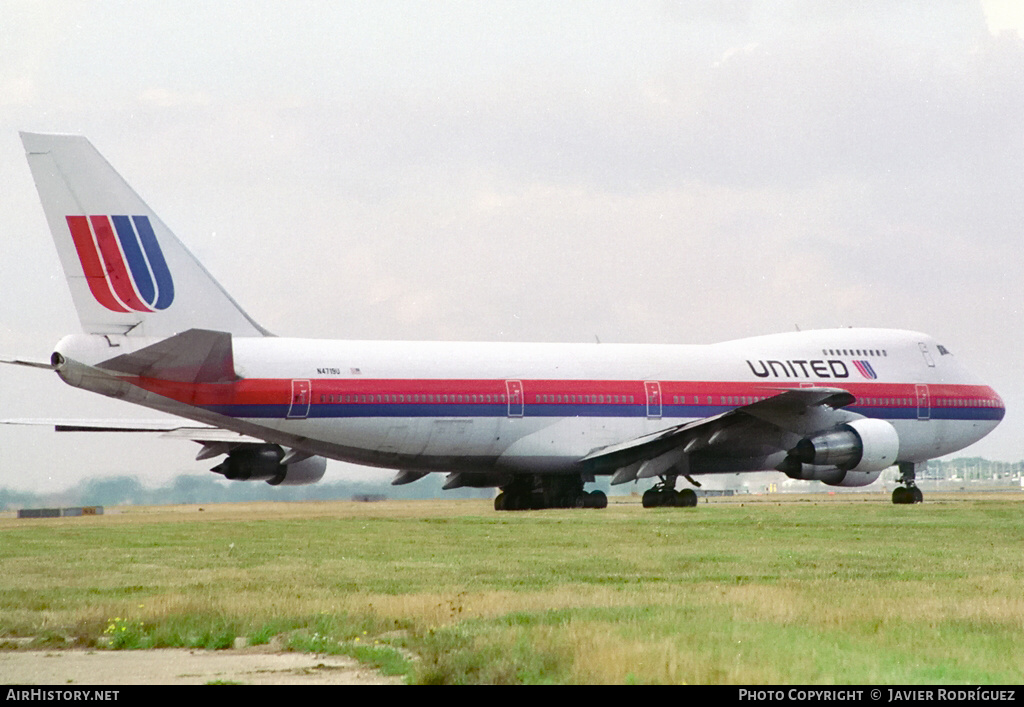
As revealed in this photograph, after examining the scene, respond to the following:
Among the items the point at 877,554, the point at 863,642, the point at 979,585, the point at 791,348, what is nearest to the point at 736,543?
the point at 877,554

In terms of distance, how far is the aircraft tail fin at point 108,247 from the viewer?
99.0 feet

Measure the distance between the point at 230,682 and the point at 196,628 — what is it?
315cm

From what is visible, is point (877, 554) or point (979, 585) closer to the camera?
point (979, 585)

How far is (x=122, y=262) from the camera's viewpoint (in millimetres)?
31031

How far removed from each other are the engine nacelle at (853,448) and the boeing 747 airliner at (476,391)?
0.19ft

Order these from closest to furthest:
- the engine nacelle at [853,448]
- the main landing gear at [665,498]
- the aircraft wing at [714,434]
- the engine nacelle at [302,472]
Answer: the engine nacelle at [853,448], the aircraft wing at [714,434], the engine nacelle at [302,472], the main landing gear at [665,498]

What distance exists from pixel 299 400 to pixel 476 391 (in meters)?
5.27

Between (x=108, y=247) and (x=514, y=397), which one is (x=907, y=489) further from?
(x=108, y=247)

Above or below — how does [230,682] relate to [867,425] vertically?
below

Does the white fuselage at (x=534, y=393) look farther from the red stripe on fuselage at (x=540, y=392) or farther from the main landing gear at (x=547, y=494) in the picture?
the main landing gear at (x=547, y=494)

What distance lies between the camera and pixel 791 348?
41844mm

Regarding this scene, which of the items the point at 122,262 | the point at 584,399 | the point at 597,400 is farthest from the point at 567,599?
the point at 597,400

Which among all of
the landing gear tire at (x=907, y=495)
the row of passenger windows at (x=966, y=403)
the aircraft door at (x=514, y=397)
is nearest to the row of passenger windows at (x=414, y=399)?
the aircraft door at (x=514, y=397)

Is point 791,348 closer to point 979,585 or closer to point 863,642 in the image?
point 979,585
